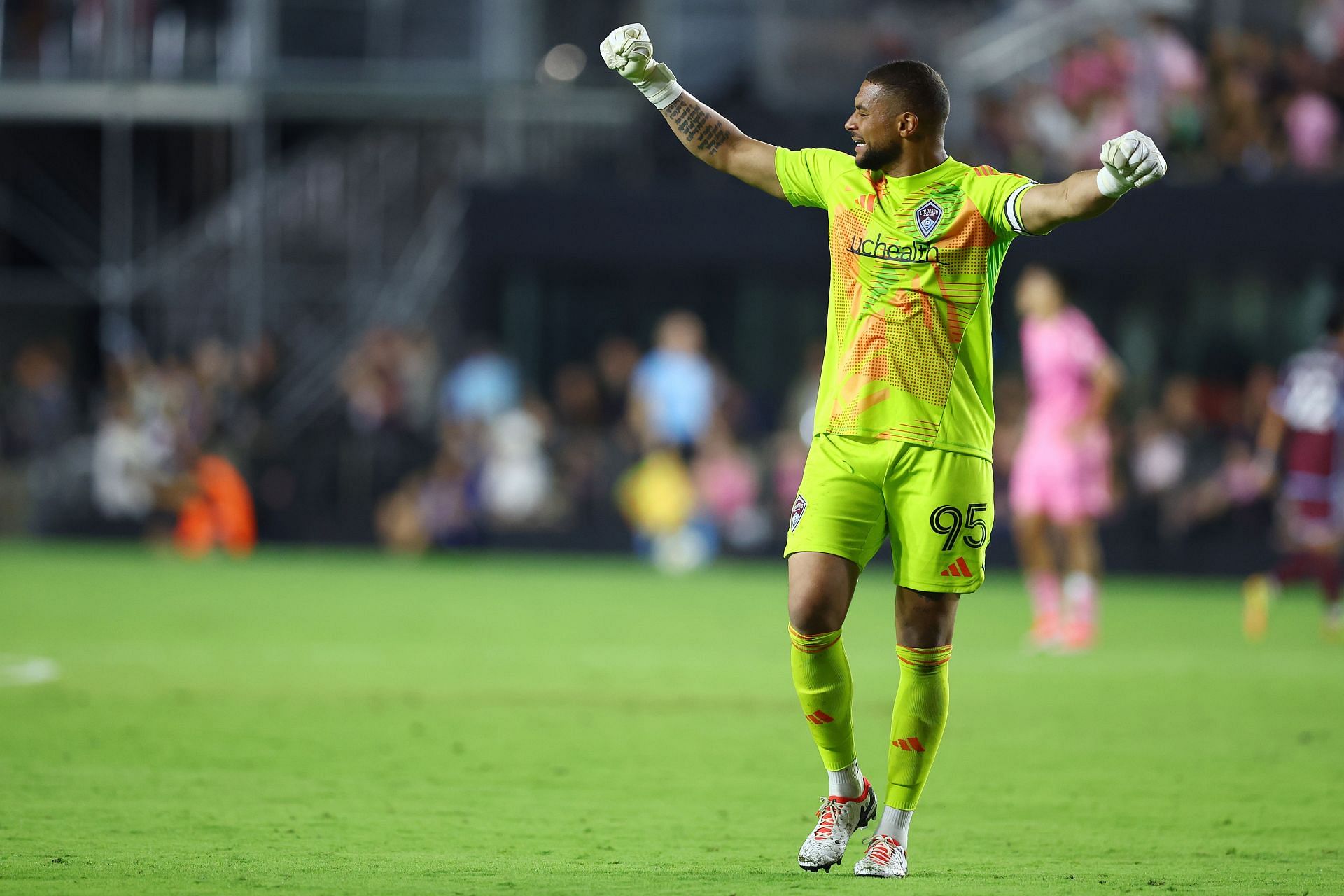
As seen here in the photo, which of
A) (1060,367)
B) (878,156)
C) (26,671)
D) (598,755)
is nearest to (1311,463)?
(1060,367)

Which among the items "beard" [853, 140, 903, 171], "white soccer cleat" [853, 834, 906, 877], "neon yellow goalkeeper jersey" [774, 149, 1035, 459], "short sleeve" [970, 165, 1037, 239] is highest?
"beard" [853, 140, 903, 171]

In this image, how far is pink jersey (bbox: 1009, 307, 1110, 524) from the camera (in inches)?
510

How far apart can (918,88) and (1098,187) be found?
0.77 metres

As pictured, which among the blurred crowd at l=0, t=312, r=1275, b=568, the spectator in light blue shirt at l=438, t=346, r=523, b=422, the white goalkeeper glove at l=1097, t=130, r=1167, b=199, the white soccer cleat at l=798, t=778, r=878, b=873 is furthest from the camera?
the spectator in light blue shirt at l=438, t=346, r=523, b=422

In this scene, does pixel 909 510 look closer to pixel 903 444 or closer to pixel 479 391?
pixel 903 444

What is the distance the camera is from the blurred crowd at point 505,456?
21.7m

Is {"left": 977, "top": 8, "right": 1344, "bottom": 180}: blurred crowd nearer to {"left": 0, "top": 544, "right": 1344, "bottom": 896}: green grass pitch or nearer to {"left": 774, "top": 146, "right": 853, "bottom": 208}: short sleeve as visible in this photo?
{"left": 0, "top": 544, "right": 1344, "bottom": 896}: green grass pitch

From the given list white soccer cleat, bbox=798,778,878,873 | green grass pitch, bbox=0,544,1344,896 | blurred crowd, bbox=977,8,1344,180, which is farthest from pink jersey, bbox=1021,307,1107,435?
blurred crowd, bbox=977,8,1344,180

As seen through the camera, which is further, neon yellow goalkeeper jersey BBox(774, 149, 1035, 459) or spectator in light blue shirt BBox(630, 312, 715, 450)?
spectator in light blue shirt BBox(630, 312, 715, 450)

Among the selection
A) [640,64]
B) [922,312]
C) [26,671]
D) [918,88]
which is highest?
[640,64]

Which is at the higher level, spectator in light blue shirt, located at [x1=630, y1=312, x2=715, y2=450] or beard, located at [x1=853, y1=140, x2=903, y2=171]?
beard, located at [x1=853, y1=140, x2=903, y2=171]

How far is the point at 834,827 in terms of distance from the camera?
6062mm

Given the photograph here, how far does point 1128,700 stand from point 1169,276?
13801 millimetres

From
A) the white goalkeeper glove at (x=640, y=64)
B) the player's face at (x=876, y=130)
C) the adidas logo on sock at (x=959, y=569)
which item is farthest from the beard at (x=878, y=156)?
the adidas logo on sock at (x=959, y=569)
